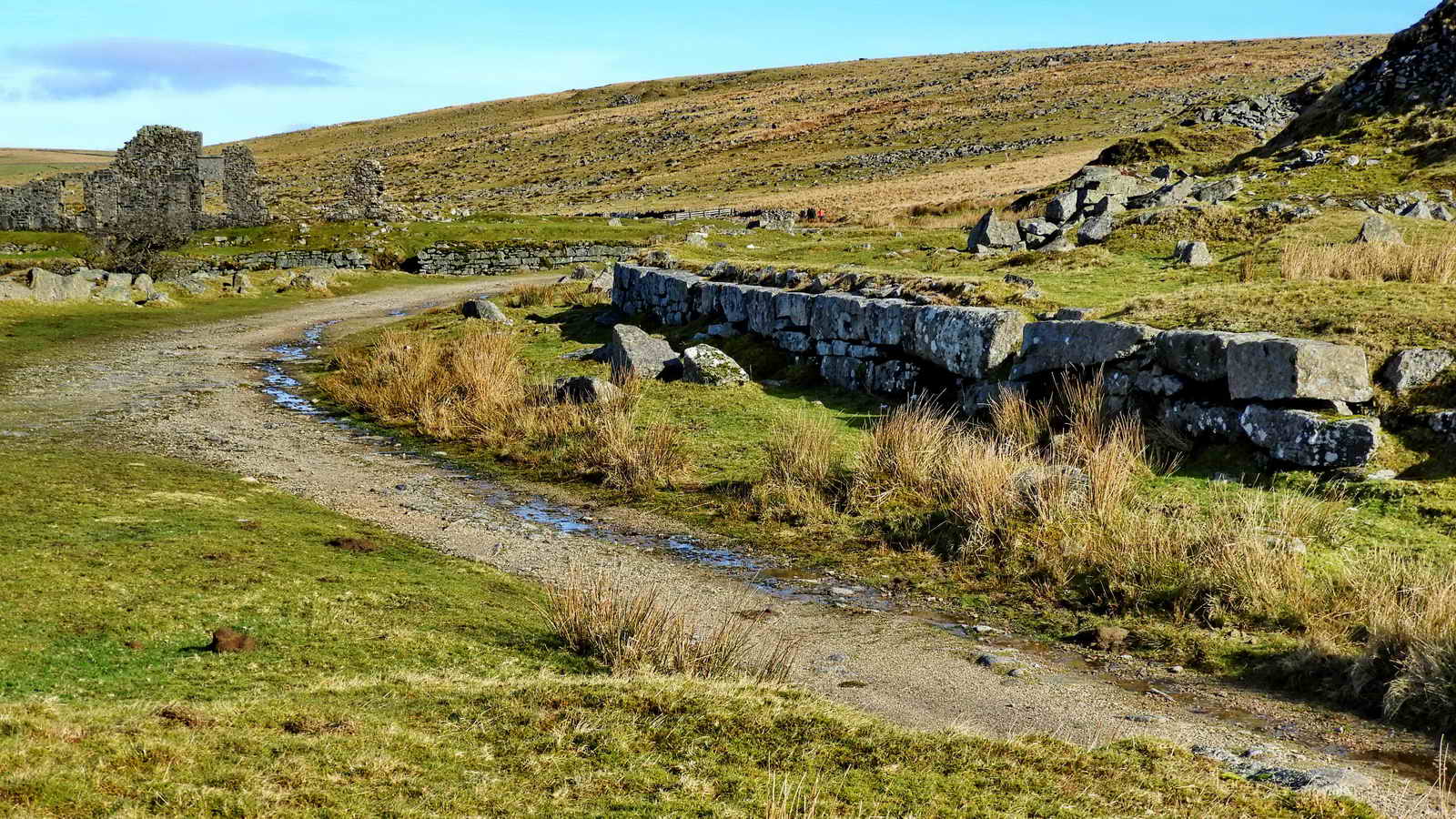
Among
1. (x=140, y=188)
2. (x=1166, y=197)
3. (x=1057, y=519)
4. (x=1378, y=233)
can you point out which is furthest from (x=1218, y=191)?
(x=140, y=188)

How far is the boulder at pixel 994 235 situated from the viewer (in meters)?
21.6

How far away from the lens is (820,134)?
9156cm

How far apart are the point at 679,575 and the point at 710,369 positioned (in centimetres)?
720

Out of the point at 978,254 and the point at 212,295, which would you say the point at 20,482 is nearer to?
the point at 978,254

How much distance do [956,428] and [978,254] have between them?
10.3 m

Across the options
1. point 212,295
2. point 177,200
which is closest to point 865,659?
A: point 212,295

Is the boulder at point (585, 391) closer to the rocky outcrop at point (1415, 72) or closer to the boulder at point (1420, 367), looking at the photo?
the boulder at point (1420, 367)

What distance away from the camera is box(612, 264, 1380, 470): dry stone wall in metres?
9.62

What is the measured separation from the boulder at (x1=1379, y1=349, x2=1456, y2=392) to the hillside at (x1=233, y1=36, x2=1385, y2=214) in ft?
91.3

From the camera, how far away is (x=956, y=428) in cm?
1130

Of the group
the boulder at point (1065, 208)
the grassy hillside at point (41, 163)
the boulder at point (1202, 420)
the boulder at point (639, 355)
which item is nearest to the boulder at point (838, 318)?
the boulder at point (639, 355)

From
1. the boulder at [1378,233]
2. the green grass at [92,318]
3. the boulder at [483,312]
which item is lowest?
the green grass at [92,318]

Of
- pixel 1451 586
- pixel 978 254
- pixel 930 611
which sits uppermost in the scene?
pixel 978 254

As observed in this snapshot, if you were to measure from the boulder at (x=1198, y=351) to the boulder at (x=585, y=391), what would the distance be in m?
6.57
